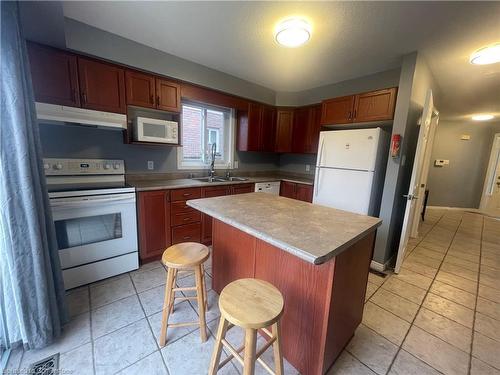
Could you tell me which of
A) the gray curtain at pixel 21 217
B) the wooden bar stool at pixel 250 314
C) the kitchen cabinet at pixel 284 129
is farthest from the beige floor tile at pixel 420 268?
the gray curtain at pixel 21 217

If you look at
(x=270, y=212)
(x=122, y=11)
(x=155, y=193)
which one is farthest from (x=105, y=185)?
(x=270, y=212)

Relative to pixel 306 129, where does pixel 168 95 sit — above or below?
above

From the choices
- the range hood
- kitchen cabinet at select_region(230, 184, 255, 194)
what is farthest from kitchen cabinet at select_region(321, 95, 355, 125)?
the range hood

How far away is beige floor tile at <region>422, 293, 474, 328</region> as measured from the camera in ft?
5.91

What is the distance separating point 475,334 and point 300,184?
249 cm

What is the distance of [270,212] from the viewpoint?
157cm

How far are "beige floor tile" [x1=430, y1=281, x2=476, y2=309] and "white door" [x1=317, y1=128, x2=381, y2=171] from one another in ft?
4.79

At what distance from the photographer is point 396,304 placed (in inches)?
77.0

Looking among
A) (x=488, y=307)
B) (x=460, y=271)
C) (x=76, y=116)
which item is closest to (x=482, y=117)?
(x=460, y=271)

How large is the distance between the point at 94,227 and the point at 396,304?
303cm

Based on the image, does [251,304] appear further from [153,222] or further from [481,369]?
[153,222]

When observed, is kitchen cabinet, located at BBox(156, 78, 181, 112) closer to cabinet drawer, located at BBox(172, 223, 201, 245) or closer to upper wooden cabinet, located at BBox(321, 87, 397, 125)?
cabinet drawer, located at BBox(172, 223, 201, 245)

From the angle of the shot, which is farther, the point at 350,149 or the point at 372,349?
the point at 350,149

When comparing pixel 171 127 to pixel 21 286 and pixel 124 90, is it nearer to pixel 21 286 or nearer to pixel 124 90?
pixel 124 90
